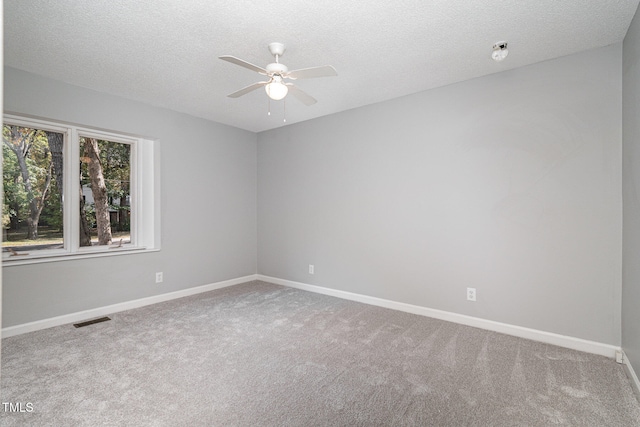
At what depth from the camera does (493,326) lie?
3250 millimetres

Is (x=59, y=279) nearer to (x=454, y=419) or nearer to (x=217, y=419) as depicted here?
(x=217, y=419)

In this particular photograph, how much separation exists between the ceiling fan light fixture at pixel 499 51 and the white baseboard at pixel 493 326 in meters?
2.34

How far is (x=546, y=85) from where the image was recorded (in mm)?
2998

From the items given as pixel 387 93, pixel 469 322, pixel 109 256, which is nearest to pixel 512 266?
pixel 469 322

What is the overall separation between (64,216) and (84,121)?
1.02m

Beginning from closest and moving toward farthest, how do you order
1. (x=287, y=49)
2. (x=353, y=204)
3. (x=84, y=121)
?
(x=287, y=49)
(x=84, y=121)
(x=353, y=204)

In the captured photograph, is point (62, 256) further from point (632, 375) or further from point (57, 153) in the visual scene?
point (632, 375)

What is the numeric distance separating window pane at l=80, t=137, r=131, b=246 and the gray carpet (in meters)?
1.10

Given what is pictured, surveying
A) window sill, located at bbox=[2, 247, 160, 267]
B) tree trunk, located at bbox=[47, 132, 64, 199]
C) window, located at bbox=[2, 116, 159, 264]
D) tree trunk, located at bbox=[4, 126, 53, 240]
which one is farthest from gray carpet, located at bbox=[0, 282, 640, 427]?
tree trunk, located at bbox=[47, 132, 64, 199]

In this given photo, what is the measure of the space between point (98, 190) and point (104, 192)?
0.21 feet

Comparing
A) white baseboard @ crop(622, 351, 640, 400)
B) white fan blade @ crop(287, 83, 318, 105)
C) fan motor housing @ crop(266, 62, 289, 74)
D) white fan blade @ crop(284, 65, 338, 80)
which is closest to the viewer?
white baseboard @ crop(622, 351, 640, 400)

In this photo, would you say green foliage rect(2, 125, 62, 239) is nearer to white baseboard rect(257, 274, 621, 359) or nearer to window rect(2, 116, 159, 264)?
window rect(2, 116, 159, 264)

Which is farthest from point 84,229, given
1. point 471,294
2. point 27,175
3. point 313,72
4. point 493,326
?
point 493,326

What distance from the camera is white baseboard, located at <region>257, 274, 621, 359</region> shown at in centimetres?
279
